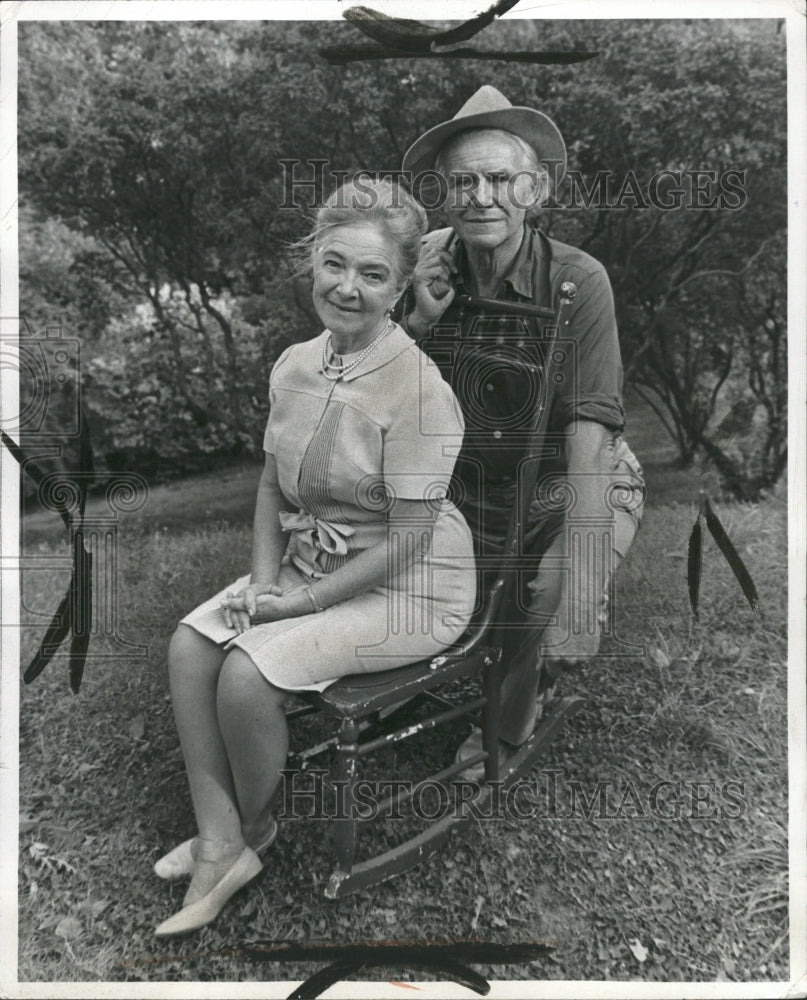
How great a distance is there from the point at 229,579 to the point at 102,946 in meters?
1.12

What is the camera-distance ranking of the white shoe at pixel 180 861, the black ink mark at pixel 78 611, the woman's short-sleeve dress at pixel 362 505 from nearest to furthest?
the woman's short-sleeve dress at pixel 362 505 → the white shoe at pixel 180 861 → the black ink mark at pixel 78 611

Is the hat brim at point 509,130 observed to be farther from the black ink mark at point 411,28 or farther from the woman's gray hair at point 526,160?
the black ink mark at point 411,28

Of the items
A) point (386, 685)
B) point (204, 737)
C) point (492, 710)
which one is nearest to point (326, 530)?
point (386, 685)

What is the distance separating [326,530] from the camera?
84.3 inches

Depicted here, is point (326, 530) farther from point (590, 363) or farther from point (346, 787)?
point (590, 363)

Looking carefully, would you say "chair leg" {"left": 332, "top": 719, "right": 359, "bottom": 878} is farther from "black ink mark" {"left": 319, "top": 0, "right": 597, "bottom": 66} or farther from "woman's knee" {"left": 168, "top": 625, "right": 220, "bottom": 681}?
"black ink mark" {"left": 319, "top": 0, "right": 597, "bottom": 66}

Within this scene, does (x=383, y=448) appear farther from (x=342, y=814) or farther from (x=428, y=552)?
(x=342, y=814)

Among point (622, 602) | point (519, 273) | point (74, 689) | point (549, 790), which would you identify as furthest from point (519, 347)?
point (74, 689)

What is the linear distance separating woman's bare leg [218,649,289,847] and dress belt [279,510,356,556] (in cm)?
38

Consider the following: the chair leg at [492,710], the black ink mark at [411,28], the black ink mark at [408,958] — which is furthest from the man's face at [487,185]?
the black ink mark at [408,958]

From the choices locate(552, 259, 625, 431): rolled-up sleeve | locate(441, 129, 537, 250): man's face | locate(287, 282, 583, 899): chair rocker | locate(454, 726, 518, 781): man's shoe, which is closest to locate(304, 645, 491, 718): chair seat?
locate(287, 282, 583, 899): chair rocker

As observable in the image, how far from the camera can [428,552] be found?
2.18 m

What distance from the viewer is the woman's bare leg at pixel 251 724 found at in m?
1.94

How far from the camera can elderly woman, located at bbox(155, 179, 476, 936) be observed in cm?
201
